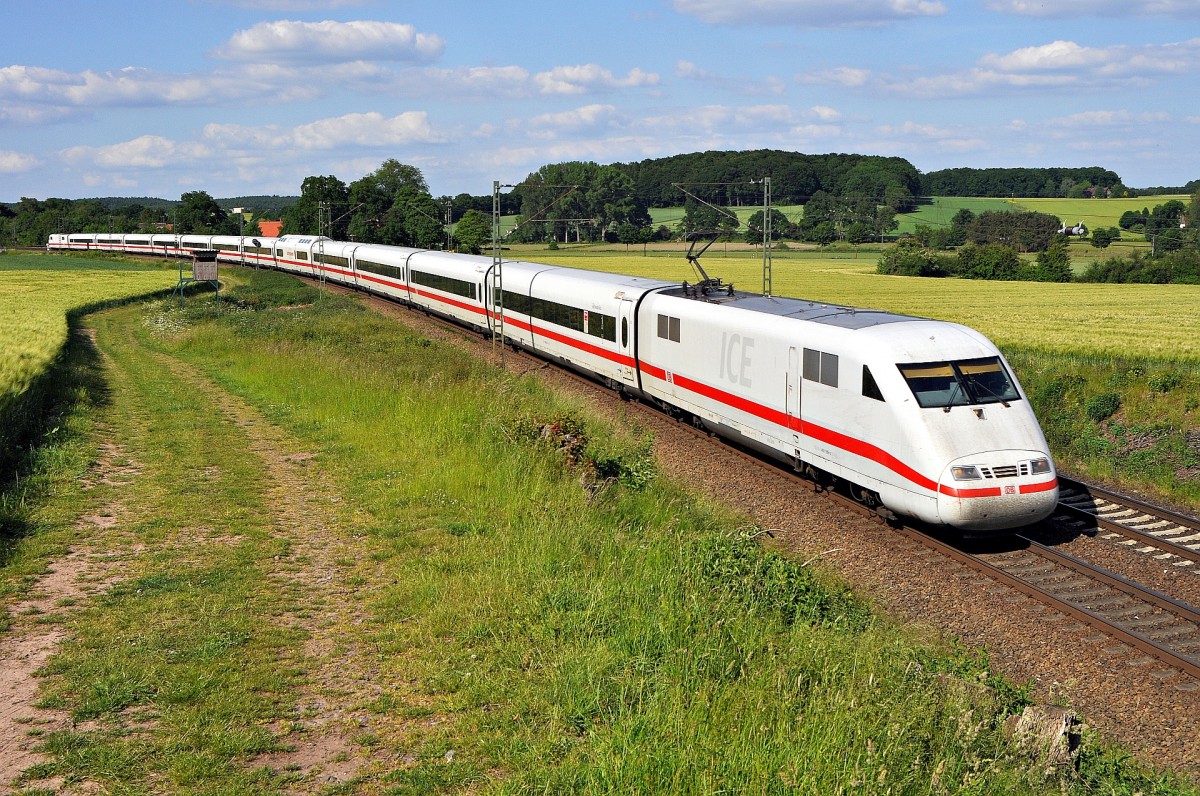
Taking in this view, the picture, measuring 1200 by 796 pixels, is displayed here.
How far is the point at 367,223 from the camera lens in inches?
4938

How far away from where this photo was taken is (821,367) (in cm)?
1638

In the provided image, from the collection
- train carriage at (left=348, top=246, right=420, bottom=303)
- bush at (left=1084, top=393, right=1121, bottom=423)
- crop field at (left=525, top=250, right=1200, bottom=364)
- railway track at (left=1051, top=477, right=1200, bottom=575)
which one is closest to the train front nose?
railway track at (left=1051, top=477, right=1200, bottom=575)

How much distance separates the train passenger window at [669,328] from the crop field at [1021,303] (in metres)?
15.6

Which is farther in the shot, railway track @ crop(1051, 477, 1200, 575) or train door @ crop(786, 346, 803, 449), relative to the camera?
train door @ crop(786, 346, 803, 449)

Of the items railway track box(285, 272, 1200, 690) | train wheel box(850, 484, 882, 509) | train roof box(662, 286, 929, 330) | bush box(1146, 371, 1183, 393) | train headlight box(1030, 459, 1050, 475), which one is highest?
train roof box(662, 286, 929, 330)

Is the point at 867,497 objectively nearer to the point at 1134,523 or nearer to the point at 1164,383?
the point at 1134,523

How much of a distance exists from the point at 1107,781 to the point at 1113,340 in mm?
30590

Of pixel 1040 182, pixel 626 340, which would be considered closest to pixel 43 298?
pixel 626 340

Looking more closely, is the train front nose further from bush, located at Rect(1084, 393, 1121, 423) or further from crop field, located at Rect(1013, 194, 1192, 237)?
crop field, located at Rect(1013, 194, 1192, 237)

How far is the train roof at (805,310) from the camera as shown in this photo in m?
16.9

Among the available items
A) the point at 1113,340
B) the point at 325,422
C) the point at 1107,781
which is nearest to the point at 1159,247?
the point at 1113,340

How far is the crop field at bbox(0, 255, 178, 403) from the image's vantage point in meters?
26.0

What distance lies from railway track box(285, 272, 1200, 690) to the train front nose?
71 cm

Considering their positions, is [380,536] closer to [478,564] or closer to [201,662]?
[478,564]
